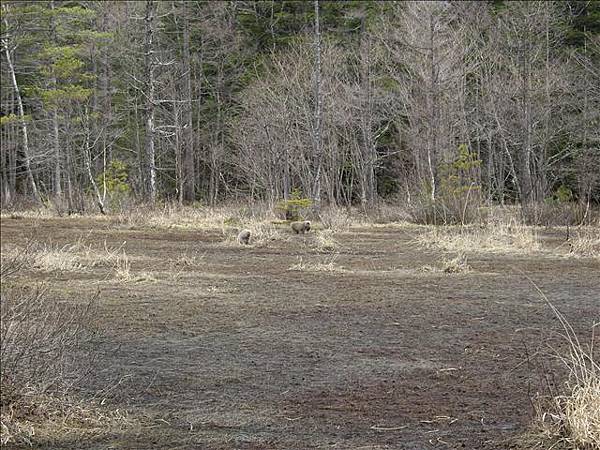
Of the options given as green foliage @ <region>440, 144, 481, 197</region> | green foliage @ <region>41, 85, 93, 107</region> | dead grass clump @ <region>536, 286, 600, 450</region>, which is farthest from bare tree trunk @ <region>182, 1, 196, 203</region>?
dead grass clump @ <region>536, 286, 600, 450</region>

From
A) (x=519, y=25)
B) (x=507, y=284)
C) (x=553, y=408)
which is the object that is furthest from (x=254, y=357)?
(x=519, y=25)

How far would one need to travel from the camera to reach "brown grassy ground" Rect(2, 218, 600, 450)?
4.06 metres

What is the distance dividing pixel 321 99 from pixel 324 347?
21237 millimetres

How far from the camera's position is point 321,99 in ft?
87.5

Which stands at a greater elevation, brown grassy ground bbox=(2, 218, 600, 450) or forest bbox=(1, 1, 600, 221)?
forest bbox=(1, 1, 600, 221)

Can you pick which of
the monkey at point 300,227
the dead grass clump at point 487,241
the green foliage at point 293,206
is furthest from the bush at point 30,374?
the green foliage at point 293,206

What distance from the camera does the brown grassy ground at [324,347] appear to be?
4059 millimetres

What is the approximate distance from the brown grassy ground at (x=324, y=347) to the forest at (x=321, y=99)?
10203mm

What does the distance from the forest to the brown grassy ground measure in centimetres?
1020

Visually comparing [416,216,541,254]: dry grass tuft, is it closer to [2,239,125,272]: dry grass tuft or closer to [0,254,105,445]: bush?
[2,239,125,272]: dry grass tuft

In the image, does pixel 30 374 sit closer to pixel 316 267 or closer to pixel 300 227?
pixel 316 267

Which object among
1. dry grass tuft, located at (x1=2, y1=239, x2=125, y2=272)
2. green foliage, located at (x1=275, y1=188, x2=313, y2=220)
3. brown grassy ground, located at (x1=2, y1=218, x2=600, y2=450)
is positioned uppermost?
green foliage, located at (x1=275, y1=188, x2=313, y2=220)

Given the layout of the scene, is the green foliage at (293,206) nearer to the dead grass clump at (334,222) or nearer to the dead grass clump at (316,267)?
the dead grass clump at (334,222)

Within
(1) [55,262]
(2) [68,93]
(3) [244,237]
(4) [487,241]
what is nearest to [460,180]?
(4) [487,241]
